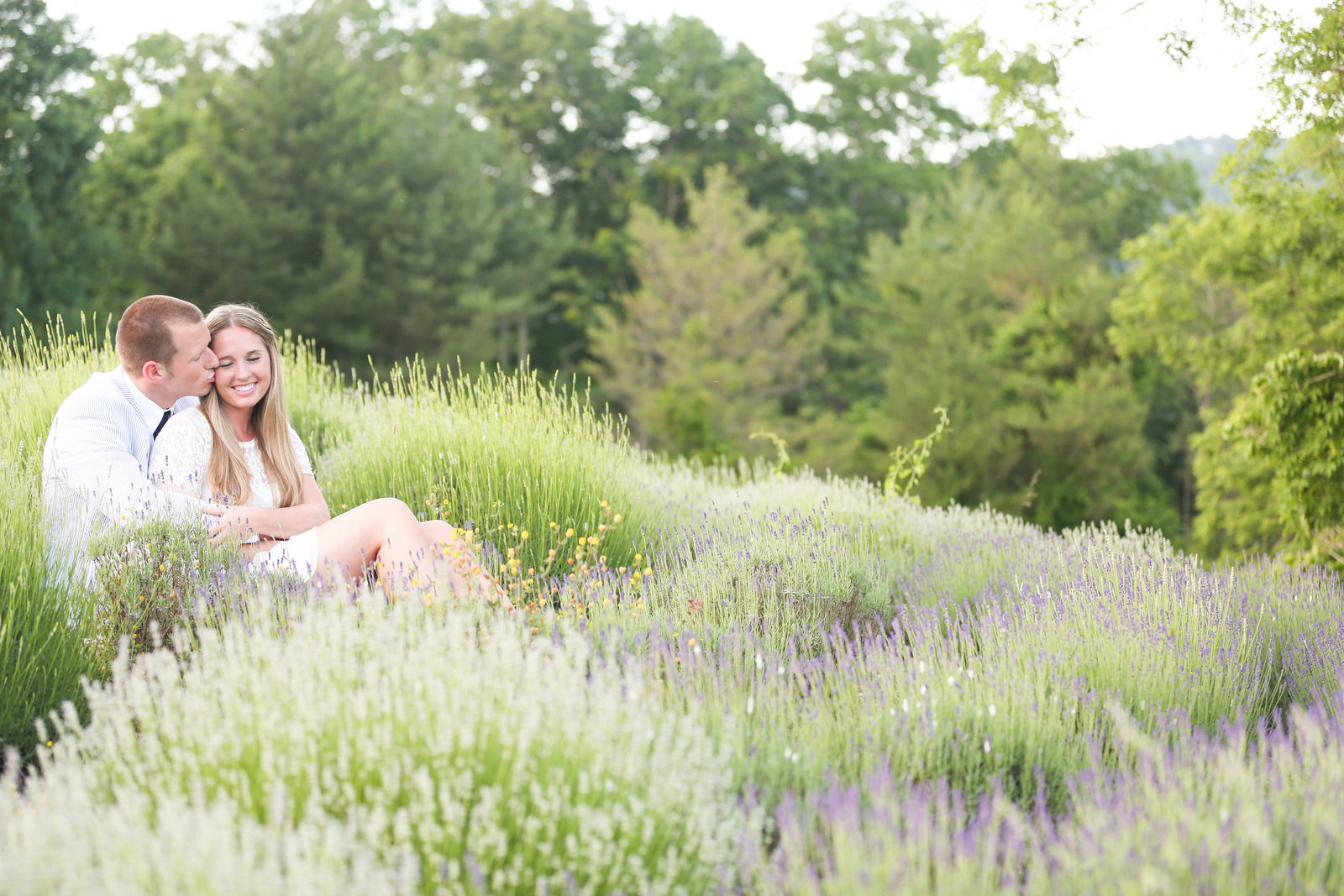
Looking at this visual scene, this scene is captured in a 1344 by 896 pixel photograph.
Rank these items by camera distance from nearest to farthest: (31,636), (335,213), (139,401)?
1. (31,636)
2. (139,401)
3. (335,213)

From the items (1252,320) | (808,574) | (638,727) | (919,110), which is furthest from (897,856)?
(919,110)

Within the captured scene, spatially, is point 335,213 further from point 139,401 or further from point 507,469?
point 139,401

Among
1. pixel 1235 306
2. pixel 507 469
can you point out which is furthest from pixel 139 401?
pixel 1235 306

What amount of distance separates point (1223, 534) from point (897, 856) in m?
23.7

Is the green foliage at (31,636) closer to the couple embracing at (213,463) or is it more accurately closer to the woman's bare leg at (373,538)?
the couple embracing at (213,463)

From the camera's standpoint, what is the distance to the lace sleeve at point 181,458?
4484 mm

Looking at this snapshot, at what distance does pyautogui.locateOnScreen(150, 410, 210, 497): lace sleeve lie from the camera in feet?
14.7

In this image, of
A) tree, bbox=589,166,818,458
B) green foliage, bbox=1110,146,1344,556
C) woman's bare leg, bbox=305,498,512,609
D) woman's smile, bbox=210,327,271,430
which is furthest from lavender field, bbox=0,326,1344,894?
tree, bbox=589,166,818,458

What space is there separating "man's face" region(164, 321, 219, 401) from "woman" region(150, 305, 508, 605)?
8 centimetres

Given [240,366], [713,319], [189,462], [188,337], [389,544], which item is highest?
[713,319]

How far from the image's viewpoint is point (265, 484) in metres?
4.68

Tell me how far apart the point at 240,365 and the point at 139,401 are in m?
0.43

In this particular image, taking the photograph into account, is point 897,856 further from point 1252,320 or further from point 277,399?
point 1252,320

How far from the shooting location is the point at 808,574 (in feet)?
15.1
